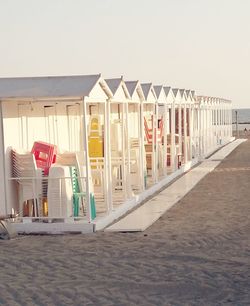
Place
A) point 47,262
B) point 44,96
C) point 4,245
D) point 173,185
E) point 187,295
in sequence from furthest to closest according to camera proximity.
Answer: point 173,185, point 44,96, point 4,245, point 47,262, point 187,295

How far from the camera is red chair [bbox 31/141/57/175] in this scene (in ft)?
37.5

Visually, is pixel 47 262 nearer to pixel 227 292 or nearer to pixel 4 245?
pixel 4 245

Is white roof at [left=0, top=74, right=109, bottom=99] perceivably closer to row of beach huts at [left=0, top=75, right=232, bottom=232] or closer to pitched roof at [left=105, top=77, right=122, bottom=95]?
row of beach huts at [left=0, top=75, right=232, bottom=232]

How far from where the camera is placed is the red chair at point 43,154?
11438mm

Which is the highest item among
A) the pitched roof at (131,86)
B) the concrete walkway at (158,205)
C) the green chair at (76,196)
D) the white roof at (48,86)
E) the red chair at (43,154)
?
the pitched roof at (131,86)

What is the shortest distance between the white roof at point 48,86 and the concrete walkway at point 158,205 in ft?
7.01

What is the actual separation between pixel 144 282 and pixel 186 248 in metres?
1.87

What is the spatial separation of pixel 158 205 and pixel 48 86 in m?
3.76

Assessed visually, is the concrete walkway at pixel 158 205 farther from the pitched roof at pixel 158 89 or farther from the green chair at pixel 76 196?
the pitched roof at pixel 158 89

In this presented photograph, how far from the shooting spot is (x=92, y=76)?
11039 millimetres

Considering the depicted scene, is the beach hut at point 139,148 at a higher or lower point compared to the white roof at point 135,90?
lower

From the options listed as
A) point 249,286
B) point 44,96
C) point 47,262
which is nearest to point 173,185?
point 44,96

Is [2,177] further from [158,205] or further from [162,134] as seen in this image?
[162,134]

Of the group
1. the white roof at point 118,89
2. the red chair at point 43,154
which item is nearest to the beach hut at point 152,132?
the white roof at point 118,89
